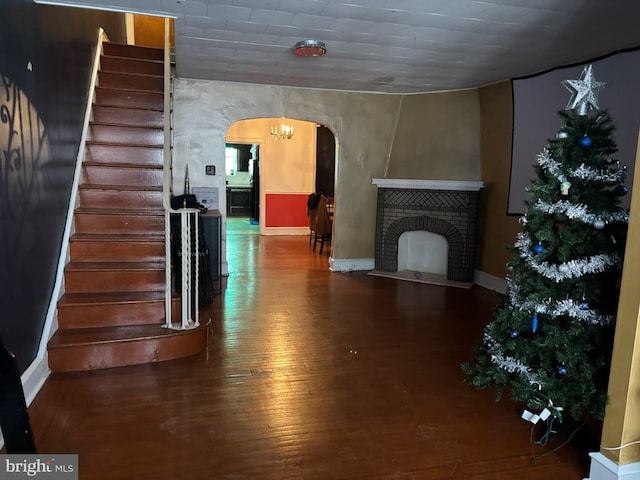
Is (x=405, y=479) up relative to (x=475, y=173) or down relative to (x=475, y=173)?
down

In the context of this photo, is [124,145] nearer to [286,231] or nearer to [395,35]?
[395,35]

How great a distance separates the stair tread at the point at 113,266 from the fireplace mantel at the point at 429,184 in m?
3.22

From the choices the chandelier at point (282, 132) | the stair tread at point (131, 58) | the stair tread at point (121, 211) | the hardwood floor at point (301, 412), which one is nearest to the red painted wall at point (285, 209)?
the chandelier at point (282, 132)

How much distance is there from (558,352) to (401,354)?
130 cm

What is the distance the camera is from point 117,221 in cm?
390

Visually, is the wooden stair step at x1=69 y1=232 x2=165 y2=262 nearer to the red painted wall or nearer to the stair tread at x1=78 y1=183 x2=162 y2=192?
the stair tread at x1=78 y1=183 x2=162 y2=192

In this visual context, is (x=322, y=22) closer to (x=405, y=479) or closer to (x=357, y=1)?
(x=357, y=1)

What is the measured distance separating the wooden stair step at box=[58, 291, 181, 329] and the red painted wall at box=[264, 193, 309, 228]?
593 centimetres

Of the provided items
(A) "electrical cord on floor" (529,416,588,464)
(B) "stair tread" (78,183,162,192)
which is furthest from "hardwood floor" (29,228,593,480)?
(B) "stair tread" (78,183,162,192)

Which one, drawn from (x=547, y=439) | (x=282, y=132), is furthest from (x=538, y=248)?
(x=282, y=132)

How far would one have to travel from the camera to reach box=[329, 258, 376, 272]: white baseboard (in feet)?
20.2

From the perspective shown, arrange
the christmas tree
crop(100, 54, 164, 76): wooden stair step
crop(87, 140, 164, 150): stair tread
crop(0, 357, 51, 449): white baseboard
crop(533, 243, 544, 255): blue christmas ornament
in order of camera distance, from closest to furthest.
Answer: the christmas tree, crop(533, 243, 544, 255): blue christmas ornament, crop(0, 357, 51, 449): white baseboard, crop(87, 140, 164, 150): stair tread, crop(100, 54, 164, 76): wooden stair step

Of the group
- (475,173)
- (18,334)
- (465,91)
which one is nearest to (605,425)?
(18,334)

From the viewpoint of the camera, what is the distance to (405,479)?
2.00m
